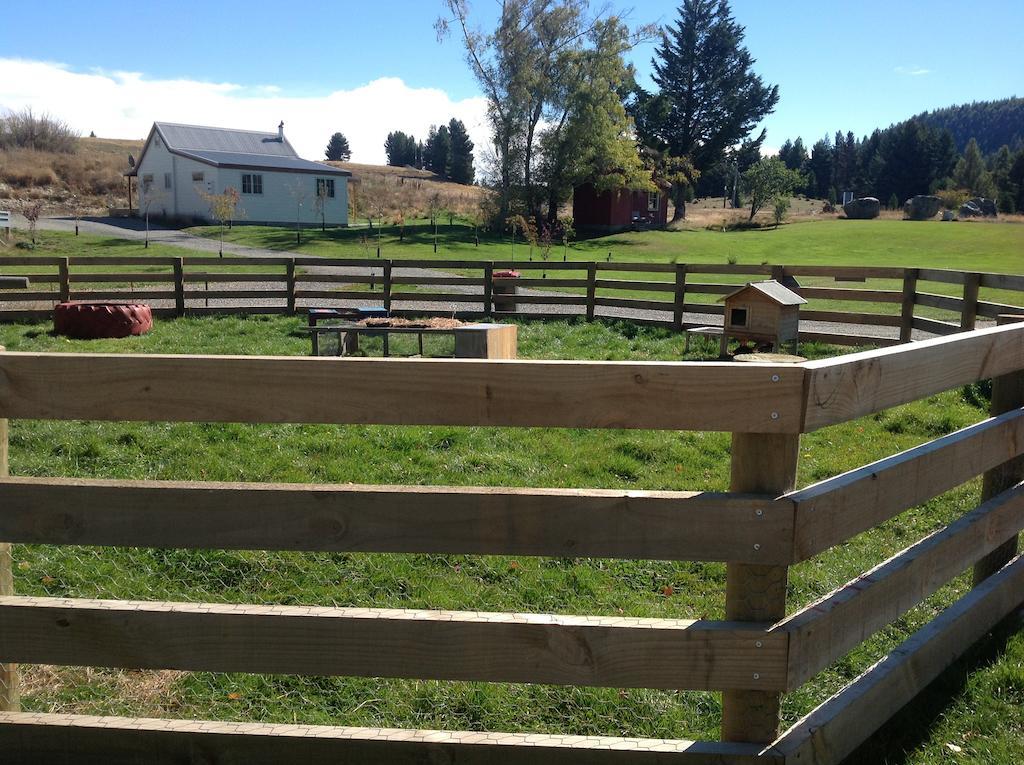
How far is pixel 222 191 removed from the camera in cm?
4656

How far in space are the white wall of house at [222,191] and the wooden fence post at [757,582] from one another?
46.7 meters

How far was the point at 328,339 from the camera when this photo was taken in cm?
1354

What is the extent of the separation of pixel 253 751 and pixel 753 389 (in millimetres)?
1619

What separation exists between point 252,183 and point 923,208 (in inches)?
1917

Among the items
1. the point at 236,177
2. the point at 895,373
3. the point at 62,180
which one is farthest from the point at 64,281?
the point at 62,180

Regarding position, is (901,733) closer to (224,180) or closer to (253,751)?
(253,751)

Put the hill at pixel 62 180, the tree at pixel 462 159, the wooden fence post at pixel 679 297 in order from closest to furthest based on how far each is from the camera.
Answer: the wooden fence post at pixel 679 297 < the hill at pixel 62 180 < the tree at pixel 462 159

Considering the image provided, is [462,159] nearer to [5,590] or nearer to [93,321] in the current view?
[93,321]

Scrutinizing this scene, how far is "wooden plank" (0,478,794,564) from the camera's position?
2322 mm

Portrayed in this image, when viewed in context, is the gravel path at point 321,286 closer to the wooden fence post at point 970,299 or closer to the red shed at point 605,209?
the wooden fence post at point 970,299

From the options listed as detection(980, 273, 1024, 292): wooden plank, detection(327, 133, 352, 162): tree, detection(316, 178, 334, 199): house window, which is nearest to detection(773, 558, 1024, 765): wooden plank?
detection(980, 273, 1024, 292): wooden plank

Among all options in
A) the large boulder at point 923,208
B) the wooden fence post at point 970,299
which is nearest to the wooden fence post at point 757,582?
the wooden fence post at point 970,299

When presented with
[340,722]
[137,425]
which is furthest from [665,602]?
[137,425]

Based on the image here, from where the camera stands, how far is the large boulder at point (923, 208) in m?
69.1
